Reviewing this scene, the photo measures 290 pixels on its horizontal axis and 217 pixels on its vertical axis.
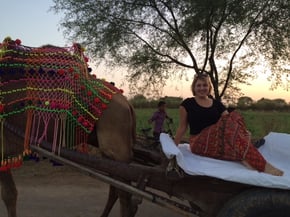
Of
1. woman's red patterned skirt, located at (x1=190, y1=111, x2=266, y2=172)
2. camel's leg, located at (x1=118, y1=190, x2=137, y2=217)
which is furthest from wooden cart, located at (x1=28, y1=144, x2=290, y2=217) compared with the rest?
camel's leg, located at (x1=118, y1=190, x2=137, y2=217)

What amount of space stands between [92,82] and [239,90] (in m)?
7.62

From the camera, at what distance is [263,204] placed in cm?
344

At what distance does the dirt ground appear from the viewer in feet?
19.4

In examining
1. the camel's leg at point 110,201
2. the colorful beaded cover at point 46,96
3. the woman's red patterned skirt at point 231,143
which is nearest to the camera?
the woman's red patterned skirt at point 231,143

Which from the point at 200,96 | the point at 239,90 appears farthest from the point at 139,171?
the point at 239,90

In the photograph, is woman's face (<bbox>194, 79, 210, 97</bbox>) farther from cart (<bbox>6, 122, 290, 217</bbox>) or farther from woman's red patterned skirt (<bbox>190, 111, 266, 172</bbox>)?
cart (<bbox>6, 122, 290, 217</bbox>)

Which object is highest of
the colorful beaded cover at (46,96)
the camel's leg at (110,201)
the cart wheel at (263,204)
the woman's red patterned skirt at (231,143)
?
the colorful beaded cover at (46,96)

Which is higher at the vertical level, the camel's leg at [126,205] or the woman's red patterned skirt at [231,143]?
the woman's red patterned skirt at [231,143]

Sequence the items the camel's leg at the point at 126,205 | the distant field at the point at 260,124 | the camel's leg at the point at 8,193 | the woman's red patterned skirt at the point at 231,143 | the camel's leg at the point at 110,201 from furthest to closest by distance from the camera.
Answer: the distant field at the point at 260,124
the camel's leg at the point at 110,201
the camel's leg at the point at 8,193
the camel's leg at the point at 126,205
the woman's red patterned skirt at the point at 231,143

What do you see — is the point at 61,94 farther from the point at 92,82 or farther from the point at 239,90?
the point at 239,90

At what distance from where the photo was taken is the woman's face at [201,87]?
4254 millimetres

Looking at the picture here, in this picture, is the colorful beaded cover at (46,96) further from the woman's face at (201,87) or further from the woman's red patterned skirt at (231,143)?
the woman's red patterned skirt at (231,143)

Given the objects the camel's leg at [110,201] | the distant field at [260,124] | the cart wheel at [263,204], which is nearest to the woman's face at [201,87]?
the cart wheel at [263,204]

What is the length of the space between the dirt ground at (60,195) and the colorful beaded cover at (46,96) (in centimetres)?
143
